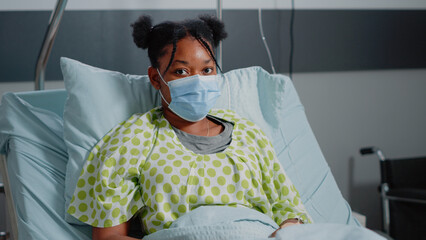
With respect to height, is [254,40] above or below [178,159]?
above

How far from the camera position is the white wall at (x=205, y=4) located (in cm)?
222

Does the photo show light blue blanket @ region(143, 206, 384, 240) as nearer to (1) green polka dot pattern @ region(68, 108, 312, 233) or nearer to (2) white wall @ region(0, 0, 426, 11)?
(1) green polka dot pattern @ region(68, 108, 312, 233)

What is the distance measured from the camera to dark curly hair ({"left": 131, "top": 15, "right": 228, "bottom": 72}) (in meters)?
1.50

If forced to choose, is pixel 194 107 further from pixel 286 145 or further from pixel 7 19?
pixel 7 19

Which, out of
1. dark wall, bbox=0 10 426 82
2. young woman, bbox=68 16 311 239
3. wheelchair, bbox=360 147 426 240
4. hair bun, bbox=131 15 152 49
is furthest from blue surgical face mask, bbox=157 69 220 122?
wheelchair, bbox=360 147 426 240

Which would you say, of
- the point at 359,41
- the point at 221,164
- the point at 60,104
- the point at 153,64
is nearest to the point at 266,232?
the point at 221,164

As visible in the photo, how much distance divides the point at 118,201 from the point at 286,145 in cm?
77

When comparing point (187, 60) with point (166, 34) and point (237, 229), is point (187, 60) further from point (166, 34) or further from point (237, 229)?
point (237, 229)

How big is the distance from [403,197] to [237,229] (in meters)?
1.61

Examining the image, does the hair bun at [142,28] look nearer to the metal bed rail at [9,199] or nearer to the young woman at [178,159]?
the young woman at [178,159]

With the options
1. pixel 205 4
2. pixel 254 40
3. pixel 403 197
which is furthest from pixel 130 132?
pixel 403 197

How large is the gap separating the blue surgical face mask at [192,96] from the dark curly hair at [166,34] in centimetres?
7

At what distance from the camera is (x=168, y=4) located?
2473 millimetres

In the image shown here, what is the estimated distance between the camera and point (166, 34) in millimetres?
1513
